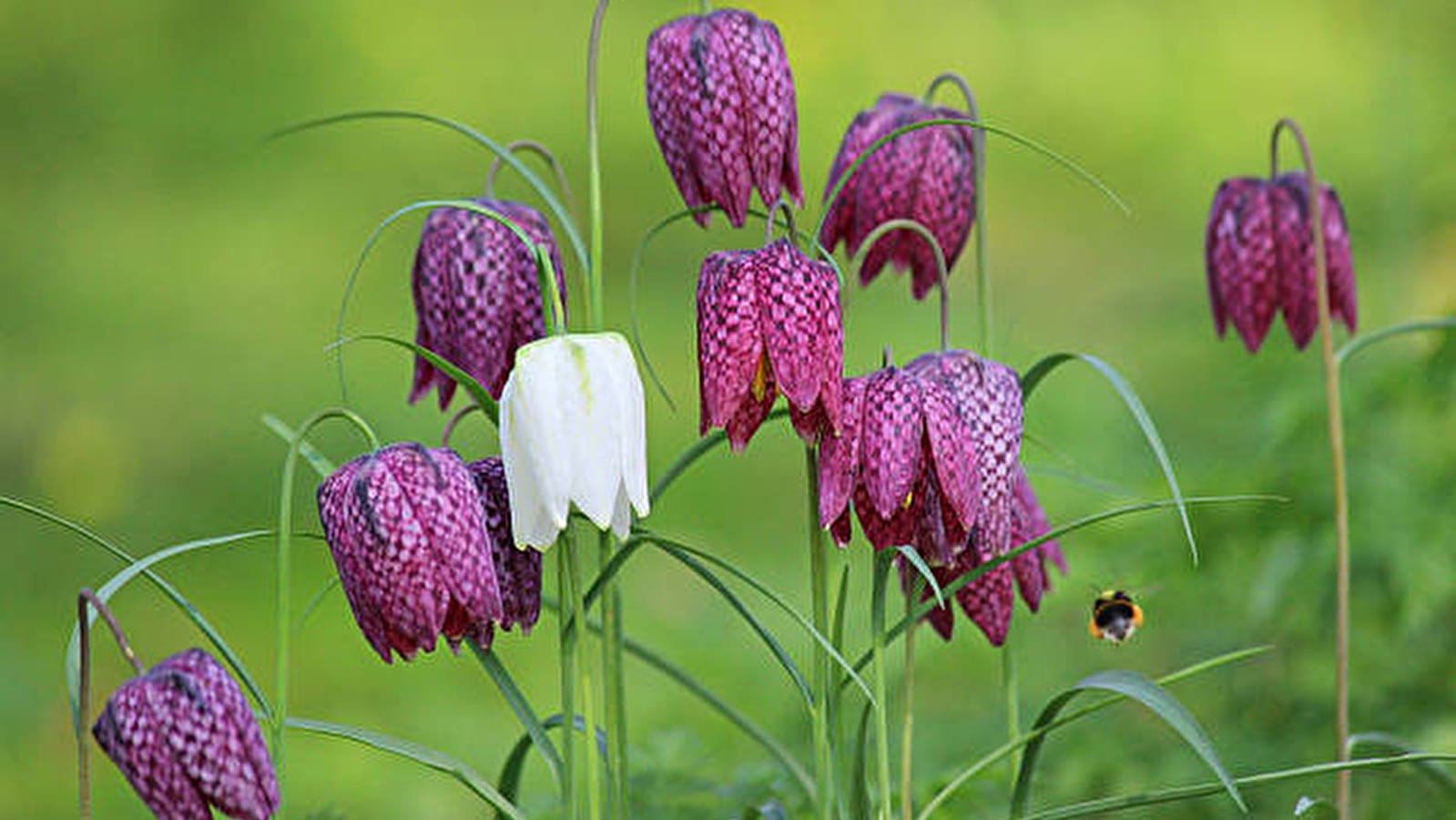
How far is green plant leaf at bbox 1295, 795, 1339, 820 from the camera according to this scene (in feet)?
3.91

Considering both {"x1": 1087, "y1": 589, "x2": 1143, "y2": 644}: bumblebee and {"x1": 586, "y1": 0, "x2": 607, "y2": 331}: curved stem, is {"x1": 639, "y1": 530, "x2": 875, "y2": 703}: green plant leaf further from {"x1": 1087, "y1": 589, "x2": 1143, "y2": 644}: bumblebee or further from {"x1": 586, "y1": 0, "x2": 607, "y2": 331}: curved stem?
{"x1": 1087, "y1": 589, "x2": 1143, "y2": 644}: bumblebee

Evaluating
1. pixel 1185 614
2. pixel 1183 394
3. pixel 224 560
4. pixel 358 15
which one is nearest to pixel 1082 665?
pixel 1185 614

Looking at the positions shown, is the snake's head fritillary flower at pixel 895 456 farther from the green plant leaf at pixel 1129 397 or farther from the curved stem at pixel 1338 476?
the curved stem at pixel 1338 476

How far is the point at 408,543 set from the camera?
1.03 meters

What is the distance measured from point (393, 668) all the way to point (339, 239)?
5.29 feet

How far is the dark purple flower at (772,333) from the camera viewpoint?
1056 mm

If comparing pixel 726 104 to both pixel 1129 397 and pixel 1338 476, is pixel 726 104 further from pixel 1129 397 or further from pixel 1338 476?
pixel 1338 476

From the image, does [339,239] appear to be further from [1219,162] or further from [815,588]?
[815,588]

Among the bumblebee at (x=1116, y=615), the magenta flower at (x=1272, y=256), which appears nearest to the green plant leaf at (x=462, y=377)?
the bumblebee at (x=1116, y=615)

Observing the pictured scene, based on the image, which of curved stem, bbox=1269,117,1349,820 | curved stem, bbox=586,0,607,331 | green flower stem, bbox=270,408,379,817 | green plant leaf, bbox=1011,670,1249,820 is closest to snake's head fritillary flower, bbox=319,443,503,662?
green flower stem, bbox=270,408,379,817

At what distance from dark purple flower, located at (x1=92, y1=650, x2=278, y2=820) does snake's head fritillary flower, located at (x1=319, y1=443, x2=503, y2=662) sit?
0.10 meters

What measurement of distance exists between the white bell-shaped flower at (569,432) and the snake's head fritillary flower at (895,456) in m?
0.12

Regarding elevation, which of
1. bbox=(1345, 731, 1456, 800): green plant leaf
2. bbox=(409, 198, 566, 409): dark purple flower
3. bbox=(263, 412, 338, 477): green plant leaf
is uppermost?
bbox=(409, 198, 566, 409): dark purple flower

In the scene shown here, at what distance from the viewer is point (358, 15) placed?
481 cm
